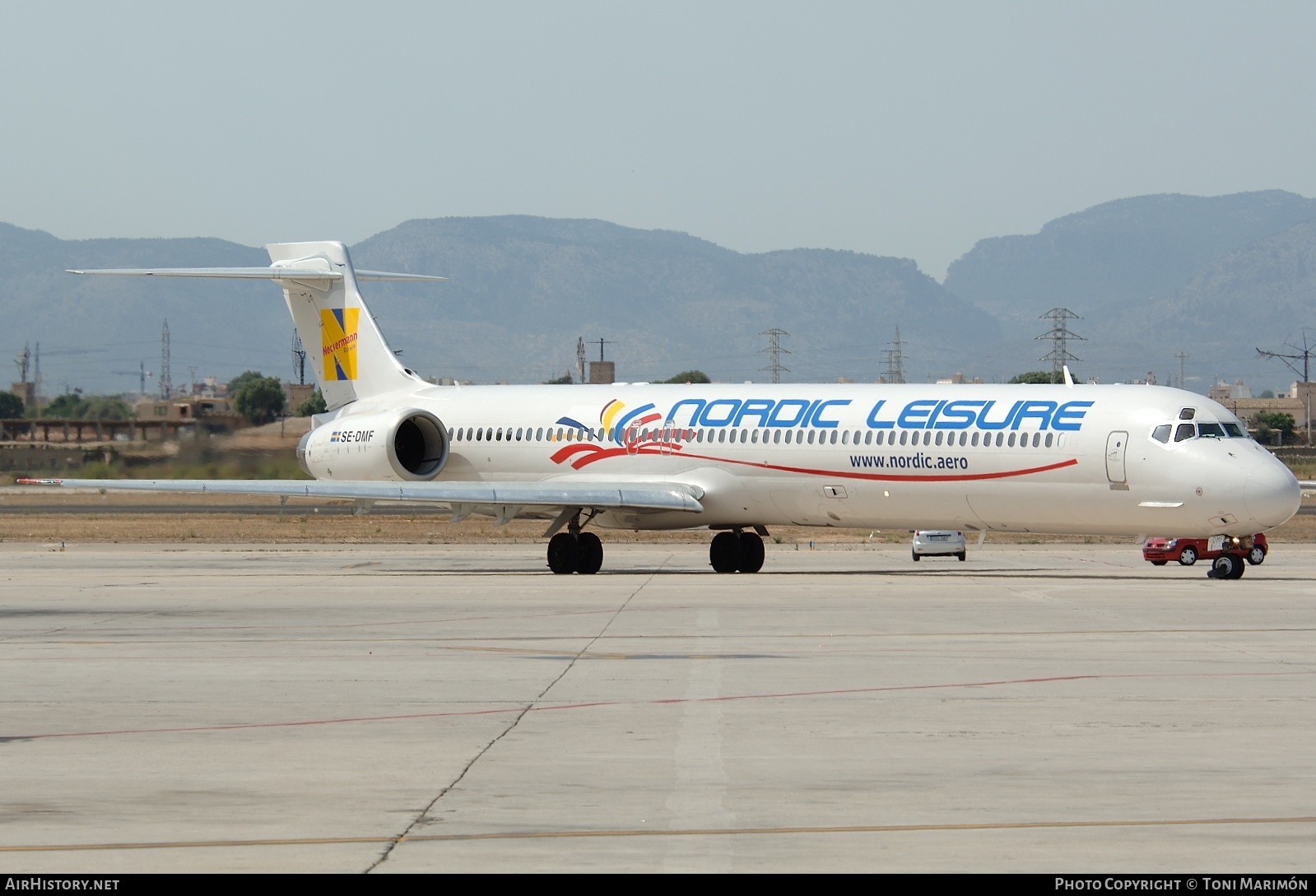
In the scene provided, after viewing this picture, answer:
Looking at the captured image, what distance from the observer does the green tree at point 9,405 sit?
148 m

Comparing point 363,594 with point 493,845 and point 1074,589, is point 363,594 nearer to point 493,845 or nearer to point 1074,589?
point 1074,589

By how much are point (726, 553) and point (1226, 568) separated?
946 cm

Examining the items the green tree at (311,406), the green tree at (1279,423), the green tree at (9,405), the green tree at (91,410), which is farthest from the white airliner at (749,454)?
the green tree at (9,405)

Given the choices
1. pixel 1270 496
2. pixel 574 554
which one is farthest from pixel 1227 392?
pixel 1270 496

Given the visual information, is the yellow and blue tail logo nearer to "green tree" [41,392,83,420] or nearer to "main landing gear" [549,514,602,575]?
"main landing gear" [549,514,602,575]

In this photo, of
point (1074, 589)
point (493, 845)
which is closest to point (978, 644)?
point (1074, 589)

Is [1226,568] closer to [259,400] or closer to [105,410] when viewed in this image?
[259,400]

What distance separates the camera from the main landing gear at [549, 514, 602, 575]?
108 ft

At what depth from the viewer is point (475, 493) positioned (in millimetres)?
31547

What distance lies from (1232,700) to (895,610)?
28.9ft

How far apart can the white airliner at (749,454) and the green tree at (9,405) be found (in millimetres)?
118706

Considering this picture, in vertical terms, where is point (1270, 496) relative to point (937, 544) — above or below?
above

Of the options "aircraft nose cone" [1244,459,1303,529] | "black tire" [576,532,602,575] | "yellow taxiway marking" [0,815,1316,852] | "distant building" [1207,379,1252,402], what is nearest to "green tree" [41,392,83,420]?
"black tire" [576,532,602,575]

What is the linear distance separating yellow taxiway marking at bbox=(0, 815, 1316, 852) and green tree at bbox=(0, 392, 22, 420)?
147m
